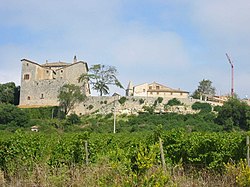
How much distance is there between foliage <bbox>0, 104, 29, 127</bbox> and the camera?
43.3 metres

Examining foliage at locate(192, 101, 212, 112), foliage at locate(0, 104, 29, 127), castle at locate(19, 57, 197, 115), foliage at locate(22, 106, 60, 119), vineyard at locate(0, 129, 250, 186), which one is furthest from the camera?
castle at locate(19, 57, 197, 115)

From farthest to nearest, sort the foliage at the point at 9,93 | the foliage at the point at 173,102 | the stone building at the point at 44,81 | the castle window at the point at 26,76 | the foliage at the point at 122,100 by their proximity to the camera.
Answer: the foliage at the point at 9,93
the castle window at the point at 26,76
the stone building at the point at 44,81
the foliage at the point at 122,100
the foliage at the point at 173,102

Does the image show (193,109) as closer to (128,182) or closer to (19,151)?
(19,151)

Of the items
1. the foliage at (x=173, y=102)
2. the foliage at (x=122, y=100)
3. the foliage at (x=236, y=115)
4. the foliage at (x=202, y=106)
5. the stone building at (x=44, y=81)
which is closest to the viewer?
the foliage at (x=236, y=115)

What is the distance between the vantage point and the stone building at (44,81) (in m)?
55.1

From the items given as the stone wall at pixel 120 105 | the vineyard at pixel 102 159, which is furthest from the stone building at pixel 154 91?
the vineyard at pixel 102 159

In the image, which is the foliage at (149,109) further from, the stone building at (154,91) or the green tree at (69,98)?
the stone building at (154,91)

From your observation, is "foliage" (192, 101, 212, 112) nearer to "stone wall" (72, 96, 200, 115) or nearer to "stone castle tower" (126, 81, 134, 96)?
"stone wall" (72, 96, 200, 115)

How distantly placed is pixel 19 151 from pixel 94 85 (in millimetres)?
46185

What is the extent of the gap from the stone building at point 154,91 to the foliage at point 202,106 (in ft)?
31.6

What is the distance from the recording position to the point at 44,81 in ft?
184

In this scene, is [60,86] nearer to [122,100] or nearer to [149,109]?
[122,100]

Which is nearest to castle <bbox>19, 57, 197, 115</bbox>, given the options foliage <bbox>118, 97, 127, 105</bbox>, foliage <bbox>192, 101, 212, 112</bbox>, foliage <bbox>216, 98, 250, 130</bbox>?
foliage <bbox>118, 97, 127, 105</bbox>

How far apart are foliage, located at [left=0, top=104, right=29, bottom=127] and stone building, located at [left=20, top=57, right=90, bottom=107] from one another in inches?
389
